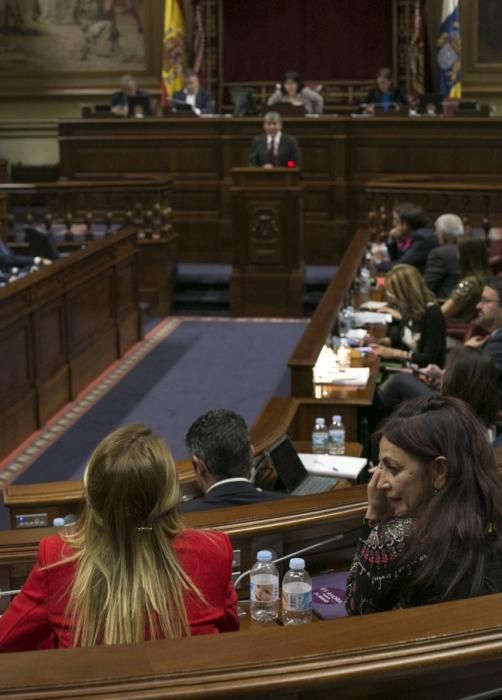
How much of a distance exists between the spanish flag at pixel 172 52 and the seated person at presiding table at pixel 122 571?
13346 millimetres

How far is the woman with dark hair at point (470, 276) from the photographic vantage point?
7.29 metres

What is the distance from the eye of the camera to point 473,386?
4.28 meters

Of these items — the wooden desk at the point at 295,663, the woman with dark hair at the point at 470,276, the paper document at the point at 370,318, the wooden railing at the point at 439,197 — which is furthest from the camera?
the wooden railing at the point at 439,197

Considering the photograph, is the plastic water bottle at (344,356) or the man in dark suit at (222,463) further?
the plastic water bottle at (344,356)

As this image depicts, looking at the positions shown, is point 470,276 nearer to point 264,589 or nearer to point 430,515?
point 264,589

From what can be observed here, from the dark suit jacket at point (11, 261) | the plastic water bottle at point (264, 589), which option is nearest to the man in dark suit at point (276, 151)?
the dark suit jacket at point (11, 261)

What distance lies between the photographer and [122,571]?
85.0 inches

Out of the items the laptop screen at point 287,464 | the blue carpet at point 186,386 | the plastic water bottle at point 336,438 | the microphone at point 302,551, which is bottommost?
the blue carpet at point 186,386

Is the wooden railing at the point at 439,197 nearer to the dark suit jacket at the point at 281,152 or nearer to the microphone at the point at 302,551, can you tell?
the dark suit jacket at the point at 281,152

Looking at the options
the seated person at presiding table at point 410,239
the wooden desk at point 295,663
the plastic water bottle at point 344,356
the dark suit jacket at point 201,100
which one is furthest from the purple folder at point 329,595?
the dark suit jacket at point 201,100

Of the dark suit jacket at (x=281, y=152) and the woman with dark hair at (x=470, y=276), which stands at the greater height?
the dark suit jacket at (x=281, y=152)

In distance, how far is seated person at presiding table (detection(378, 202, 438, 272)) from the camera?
8969mm

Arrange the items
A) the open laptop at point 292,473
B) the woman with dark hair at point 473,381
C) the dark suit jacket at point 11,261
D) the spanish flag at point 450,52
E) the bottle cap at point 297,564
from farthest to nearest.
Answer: the spanish flag at point 450,52
the dark suit jacket at point 11,261
the open laptop at point 292,473
the woman with dark hair at point 473,381
the bottle cap at point 297,564

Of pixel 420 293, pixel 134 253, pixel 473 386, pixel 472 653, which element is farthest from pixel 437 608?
pixel 134 253
